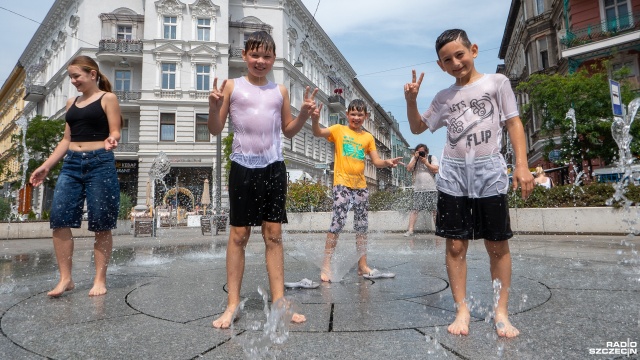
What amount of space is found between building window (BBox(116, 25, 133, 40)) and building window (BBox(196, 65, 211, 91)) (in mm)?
5164

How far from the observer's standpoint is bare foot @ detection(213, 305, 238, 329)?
2.08 m

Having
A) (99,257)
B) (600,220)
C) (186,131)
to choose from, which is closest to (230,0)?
(186,131)

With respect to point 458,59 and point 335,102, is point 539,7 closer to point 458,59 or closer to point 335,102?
point 335,102

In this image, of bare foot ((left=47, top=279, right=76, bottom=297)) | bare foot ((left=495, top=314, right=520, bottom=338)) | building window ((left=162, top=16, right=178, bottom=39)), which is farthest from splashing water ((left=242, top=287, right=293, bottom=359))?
building window ((left=162, top=16, right=178, bottom=39))

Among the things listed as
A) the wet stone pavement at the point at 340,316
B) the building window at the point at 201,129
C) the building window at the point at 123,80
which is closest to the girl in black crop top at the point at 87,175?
the wet stone pavement at the point at 340,316

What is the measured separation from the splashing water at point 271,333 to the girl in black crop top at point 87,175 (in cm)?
155

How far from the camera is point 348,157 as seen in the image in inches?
153

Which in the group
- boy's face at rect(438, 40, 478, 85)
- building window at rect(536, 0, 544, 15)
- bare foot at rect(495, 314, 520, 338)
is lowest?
bare foot at rect(495, 314, 520, 338)

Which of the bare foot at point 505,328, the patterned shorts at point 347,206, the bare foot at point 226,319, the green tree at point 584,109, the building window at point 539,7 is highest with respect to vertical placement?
the building window at point 539,7

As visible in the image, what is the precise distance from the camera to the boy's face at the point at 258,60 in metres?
2.58

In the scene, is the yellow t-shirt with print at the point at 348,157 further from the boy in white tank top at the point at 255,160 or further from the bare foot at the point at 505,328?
the bare foot at the point at 505,328

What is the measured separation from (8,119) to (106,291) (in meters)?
63.0

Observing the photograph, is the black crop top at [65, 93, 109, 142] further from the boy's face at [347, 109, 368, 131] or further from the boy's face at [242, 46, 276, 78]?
the boy's face at [347, 109, 368, 131]

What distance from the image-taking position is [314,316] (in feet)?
7.47
